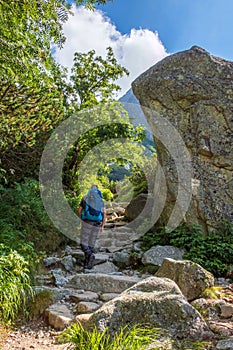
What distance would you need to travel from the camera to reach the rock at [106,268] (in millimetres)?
6531

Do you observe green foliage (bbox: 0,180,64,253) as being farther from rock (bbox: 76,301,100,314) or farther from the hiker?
rock (bbox: 76,301,100,314)

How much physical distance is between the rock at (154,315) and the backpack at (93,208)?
3.85 m

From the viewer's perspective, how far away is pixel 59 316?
12.1 feet

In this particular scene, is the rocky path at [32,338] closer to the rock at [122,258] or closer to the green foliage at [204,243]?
the rock at [122,258]

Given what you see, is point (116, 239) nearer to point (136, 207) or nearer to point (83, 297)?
point (136, 207)

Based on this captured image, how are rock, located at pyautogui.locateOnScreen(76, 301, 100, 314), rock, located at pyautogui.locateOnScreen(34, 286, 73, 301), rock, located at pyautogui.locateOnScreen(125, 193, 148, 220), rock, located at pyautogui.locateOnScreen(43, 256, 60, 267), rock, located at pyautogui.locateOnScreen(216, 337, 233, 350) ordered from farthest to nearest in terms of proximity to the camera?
rock, located at pyautogui.locateOnScreen(125, 193, 148, 220) → rock, located at pyautogui.locateOnScreen(43, 256, 60, 267) → rock, located at pyautogui.locateOnScreen(34, 286, 73, 301) → rock, located at pyautogui.locateOnScreen(76, 301, 100, 314) → rock, located at pyautogui.locateOnScreen(216, 337, 233, 350)

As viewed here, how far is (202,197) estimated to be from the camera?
7.36 metres

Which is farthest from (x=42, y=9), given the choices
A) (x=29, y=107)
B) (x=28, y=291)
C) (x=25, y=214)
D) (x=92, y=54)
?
(x=92, y=54)

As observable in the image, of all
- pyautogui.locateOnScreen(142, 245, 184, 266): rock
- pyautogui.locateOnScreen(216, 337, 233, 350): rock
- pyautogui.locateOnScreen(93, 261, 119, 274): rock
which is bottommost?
pyautogui.locateOnScreen(93, 261, 119, 274): rock

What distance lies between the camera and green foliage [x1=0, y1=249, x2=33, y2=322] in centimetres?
347

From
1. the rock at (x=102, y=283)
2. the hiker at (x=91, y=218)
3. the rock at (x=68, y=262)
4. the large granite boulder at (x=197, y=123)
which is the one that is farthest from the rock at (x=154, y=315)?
the large granite boulder at (x=197, y=123)


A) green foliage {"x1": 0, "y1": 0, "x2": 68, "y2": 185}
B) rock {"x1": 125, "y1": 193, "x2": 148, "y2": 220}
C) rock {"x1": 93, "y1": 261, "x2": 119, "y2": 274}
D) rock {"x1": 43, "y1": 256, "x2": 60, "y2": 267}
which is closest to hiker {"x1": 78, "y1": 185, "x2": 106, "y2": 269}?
rock {"x1": 93, "y1": 261, "x2": 119, "y2": 274}

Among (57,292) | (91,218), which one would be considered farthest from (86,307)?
(91,218)

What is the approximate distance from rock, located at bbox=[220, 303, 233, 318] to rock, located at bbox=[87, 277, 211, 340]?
0.94 meters
